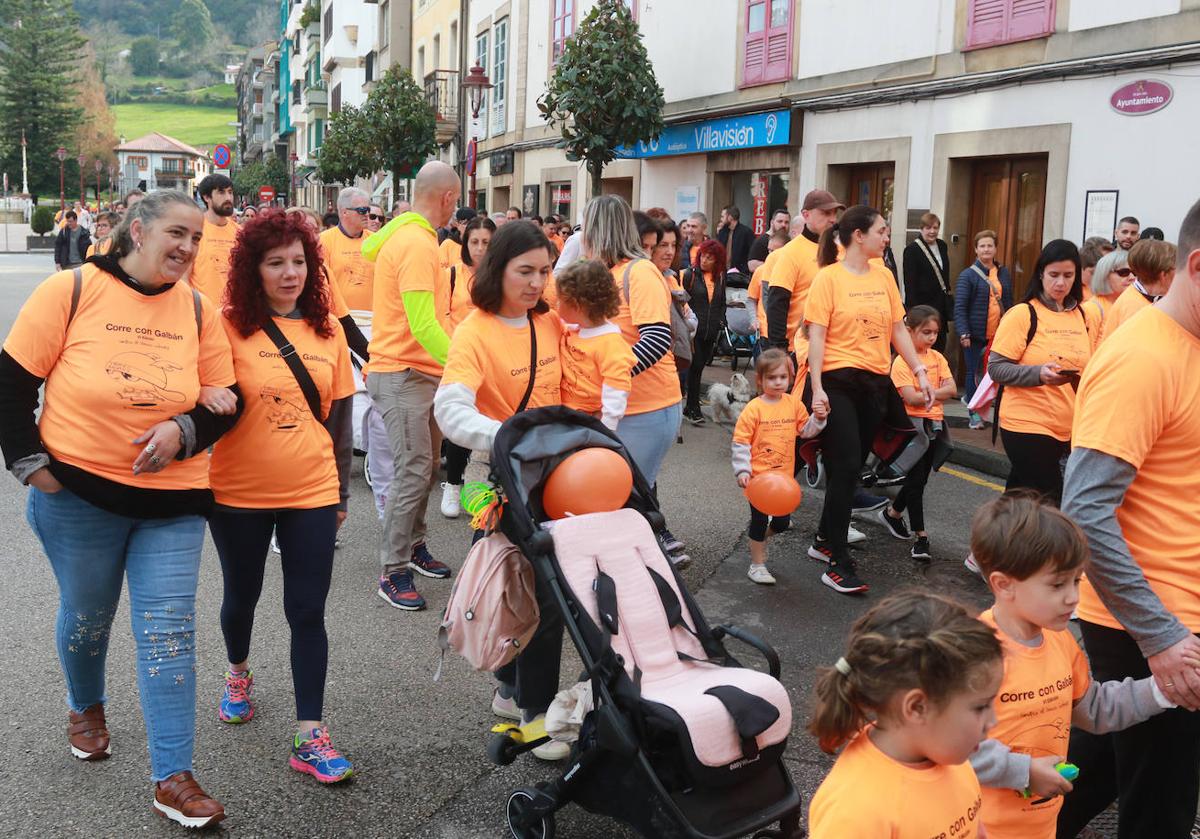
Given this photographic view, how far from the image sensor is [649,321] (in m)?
5.97

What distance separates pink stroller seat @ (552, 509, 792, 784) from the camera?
3152mm

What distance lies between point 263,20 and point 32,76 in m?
116

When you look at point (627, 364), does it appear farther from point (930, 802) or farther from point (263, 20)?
point (263, 20)

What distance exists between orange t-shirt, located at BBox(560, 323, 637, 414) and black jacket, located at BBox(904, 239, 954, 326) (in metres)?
8.50

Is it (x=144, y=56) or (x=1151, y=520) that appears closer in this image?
(x=1151, y=520)

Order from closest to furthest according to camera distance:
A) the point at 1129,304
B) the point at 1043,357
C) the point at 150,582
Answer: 1. the point at 150,582
2. the point at 1129,304
3. the point at 1043,357

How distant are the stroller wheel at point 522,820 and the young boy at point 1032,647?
4.39ft

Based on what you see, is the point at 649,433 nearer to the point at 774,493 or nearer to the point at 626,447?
the point at 774,493

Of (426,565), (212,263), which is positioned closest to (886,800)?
(426,565)

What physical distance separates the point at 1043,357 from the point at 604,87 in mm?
13167

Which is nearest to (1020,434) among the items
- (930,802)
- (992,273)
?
(930,802)

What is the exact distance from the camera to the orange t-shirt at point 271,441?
13.2ft

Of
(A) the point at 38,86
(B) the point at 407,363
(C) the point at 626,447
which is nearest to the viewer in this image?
(C) the point at 626,447

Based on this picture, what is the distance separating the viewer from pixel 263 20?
7785 inches
